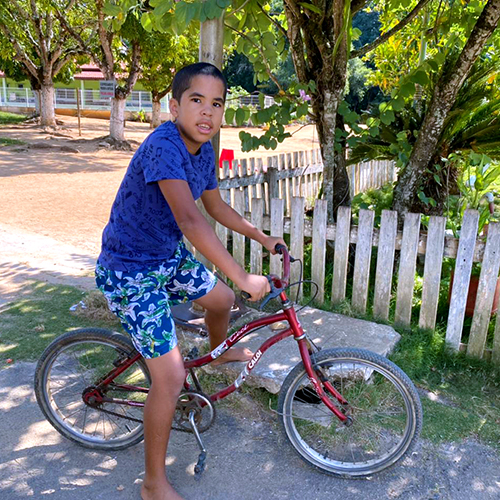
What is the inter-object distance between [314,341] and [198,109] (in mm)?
1984

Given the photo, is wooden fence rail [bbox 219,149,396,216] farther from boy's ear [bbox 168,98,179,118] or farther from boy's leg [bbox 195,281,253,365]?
boy's ear [bbox 168,98,179,118]

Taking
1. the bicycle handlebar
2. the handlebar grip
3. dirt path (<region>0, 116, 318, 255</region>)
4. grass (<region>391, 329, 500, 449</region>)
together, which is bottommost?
grass (<region>391, 329, 500, 449</region>)

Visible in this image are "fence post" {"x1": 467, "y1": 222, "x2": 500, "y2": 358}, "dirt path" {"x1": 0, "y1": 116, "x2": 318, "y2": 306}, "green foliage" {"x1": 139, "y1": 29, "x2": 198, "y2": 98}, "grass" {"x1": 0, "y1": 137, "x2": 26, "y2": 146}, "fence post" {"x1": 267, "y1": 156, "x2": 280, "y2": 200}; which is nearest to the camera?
"fence post" {"x1": 467, "y1": 222, "x2": 500, "y2": 358}

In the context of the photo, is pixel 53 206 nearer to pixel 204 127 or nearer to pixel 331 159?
pixel 331 159

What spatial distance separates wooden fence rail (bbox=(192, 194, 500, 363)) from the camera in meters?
3.79

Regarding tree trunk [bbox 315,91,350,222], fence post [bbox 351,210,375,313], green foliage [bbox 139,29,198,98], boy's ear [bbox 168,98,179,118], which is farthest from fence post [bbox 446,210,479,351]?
green foliage [bbox 139,29,198,98]

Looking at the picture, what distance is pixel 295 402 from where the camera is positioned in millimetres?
3148

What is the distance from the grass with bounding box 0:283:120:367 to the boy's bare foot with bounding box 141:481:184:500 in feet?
5.86

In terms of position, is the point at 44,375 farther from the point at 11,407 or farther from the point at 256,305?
the point at 256,305

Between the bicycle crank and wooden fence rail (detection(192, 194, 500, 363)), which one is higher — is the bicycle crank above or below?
below

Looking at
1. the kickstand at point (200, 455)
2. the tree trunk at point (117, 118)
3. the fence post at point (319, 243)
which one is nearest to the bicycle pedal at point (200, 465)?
the kickstand at point (200, 455)

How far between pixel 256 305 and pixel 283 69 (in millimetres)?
40763

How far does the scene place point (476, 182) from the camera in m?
4.63

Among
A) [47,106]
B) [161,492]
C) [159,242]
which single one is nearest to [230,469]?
[161,492]
